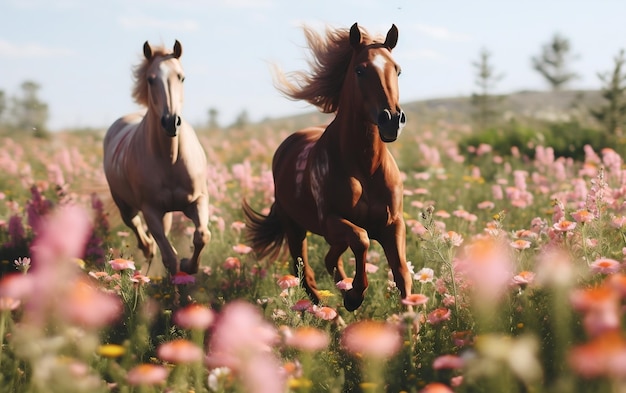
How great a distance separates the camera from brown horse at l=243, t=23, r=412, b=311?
4242mm

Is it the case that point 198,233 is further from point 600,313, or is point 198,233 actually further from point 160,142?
point 600,313

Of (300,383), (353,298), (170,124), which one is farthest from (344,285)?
(170,124)

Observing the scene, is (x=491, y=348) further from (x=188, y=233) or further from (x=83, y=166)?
(x=83, y=166)

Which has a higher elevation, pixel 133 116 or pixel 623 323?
pixel 133 116

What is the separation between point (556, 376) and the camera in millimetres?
3227

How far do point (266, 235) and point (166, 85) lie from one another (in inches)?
70.4

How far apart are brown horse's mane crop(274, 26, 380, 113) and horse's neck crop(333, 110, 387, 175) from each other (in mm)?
553

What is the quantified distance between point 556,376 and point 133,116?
634 centimetres

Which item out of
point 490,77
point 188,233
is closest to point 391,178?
point 188,233

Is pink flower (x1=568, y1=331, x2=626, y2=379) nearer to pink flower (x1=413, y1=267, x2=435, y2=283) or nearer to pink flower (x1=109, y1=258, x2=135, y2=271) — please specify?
pink flower (x1=413, y1=267, x2=435, y2=283)

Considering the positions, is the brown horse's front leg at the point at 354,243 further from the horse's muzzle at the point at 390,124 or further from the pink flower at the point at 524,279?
the pink flower at the point at 524,279

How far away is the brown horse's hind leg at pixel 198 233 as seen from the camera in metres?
5.79

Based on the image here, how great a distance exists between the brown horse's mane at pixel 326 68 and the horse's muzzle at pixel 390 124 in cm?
104

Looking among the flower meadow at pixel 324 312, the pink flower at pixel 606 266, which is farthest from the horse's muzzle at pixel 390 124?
the pink flower at pixel 606 266
